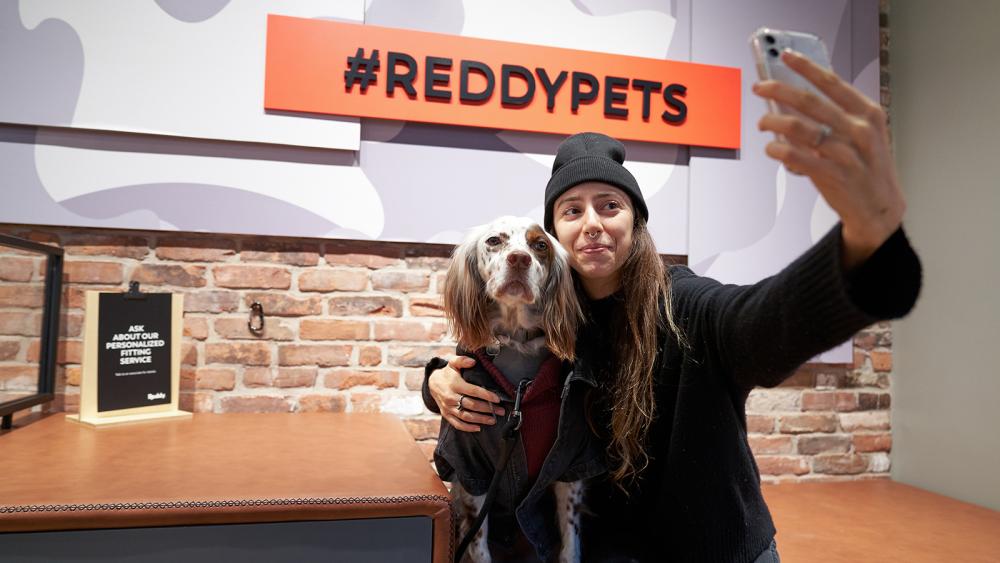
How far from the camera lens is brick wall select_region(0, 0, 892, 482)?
2.24 m

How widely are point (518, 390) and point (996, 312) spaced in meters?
2.12

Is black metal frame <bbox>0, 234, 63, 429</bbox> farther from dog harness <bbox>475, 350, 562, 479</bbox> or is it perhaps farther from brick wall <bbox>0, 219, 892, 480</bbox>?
dog harness <bbox>475, 350, 562, 479</bbox>

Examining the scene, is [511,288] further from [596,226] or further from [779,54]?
[779,54]

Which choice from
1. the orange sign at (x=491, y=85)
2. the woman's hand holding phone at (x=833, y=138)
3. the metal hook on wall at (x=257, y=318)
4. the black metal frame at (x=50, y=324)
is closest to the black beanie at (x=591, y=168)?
the woman's hand holding phone at (x=833, y=138)

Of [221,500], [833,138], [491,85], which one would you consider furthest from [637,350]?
[491,85]

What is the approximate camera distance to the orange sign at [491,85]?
2.33 m

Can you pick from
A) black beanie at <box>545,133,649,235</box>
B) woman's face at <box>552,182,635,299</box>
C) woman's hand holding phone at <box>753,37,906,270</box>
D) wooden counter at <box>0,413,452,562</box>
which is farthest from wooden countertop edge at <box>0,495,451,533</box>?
woman's hand holding phone at <box>753,37,906,270</box>

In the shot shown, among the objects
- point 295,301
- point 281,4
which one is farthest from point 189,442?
point 281,4

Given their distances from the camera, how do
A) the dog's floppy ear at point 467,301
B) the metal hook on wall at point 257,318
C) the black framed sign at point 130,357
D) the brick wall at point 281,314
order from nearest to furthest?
the dog's floppy ear at point 467,301
the black framed sign at point 130,357
the brick wall at point 281,314
the metal hook on wall at point 257,318

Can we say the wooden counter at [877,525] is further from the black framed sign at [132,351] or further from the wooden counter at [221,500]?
the black framed sign at [132,351]

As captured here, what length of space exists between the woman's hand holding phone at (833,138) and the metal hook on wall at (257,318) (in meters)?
2.05

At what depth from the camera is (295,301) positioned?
7.88ft

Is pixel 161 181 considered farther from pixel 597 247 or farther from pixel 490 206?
pixel 597 247

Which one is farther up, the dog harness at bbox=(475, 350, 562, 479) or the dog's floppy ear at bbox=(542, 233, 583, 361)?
the dog's floppy ear at bbox=(542, 233, 583, 361)
